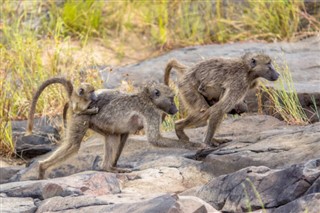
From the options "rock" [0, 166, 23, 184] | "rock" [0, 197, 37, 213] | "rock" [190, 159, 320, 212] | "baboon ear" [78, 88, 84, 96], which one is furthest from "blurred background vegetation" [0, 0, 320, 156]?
"rock" [190, 159, 320, 212]

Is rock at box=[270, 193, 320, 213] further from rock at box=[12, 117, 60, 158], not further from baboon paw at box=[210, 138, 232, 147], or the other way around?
rock at box=[12, 117, 60, 158]

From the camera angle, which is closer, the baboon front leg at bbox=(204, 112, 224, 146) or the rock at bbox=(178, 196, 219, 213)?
the rock at bbox=(178, 196, 219, 213)

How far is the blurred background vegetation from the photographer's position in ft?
42.0

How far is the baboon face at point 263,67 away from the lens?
31.7ft

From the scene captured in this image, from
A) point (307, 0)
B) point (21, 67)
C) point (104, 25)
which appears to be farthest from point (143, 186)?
point (104, 25)

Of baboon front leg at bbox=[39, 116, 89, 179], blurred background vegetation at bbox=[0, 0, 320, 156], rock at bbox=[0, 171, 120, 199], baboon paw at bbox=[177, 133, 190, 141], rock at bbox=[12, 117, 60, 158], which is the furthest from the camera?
blurred background vegetation at bbox=[0, 0, 320, 156]

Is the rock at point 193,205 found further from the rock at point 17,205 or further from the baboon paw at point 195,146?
the baboon paw at point 195,146

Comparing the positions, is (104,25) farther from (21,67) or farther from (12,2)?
(21,67)

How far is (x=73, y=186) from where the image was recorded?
27.3ft

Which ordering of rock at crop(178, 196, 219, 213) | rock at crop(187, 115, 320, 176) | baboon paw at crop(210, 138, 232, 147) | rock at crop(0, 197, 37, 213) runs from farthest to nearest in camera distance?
baboon paw at crop(210, 138, 232, 147)
rock at crop(187, 115, 320, 176)
rock at crop(0, 197, 37, 213)
rock at crop(178, 196, 219, 213)

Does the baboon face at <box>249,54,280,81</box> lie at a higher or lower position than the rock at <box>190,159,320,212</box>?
higher

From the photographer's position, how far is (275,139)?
28.6ft

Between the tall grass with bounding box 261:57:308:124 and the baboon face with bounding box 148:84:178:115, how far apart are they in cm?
150

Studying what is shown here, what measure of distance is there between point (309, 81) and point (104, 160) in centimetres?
341
